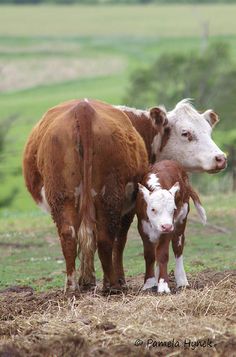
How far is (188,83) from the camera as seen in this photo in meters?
47.5

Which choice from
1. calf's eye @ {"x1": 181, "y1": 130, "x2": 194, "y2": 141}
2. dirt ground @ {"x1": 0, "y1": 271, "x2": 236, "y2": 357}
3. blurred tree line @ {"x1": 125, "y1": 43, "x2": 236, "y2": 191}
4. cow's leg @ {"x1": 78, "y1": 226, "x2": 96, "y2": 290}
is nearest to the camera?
dirt ground @ {"x1": 0, "y1": 271, "x2": 236, "y2": 357}

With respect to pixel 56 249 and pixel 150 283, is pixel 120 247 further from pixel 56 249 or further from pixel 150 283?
pixel 56 249

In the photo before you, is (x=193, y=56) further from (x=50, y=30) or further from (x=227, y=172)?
(x=50, y=30)

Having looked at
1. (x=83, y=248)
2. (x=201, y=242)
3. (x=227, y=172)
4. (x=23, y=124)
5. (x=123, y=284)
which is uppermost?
(x=83, y=248)

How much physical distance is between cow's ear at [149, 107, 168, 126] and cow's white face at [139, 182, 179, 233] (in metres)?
1.48

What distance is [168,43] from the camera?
8581 cm

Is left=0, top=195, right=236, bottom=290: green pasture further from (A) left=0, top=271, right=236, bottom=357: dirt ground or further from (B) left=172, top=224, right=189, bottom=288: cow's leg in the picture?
(A) left=0, top=271, right=236, bottom=357: dirt ground

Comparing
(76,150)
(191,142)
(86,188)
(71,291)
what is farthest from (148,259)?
(191,142)

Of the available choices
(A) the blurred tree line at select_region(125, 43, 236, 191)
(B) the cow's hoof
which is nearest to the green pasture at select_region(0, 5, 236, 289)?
(B) the cow's hoof

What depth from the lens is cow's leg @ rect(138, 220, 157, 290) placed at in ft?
34.7

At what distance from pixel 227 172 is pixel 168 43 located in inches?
2129

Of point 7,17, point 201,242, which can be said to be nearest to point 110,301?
point 201,242

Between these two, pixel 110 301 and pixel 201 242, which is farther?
pixel 201 242

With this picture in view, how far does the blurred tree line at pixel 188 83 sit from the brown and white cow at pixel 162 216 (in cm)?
3513
